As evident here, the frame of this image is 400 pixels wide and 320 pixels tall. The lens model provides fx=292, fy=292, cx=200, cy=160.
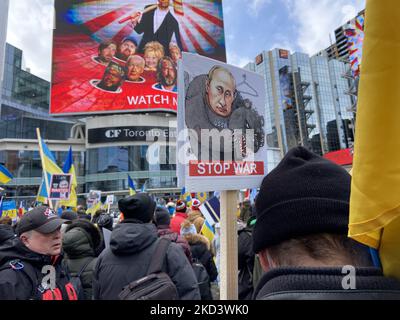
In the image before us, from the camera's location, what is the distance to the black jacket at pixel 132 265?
Answer: 1.96 metres

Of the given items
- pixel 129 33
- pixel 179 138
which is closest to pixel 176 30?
pixel 129 33

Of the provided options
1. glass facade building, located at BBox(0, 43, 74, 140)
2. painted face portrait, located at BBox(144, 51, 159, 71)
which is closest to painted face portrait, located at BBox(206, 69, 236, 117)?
painted face portrait, located at BBox(144, 51, 159, 71)

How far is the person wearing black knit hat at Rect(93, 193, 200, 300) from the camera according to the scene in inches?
77.0

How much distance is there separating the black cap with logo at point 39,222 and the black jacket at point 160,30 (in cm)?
3895

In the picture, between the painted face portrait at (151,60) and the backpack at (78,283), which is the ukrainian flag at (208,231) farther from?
the painted face portrait at (151,60)

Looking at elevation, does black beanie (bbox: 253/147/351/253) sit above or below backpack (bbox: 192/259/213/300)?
above

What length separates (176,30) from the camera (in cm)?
3947

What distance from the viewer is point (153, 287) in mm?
1769

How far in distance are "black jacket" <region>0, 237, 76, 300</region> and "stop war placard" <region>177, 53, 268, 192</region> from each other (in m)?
1.09

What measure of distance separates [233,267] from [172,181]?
126 ft

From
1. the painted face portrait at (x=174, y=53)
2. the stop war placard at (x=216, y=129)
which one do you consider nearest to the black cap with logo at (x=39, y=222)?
the stop war placard at (x=216, y=129)

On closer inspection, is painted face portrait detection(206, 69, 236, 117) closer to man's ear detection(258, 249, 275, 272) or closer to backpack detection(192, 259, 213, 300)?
man's ear detection(258, 249, 275, 272)

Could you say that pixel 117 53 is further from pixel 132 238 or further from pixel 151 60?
pixel 132 238
